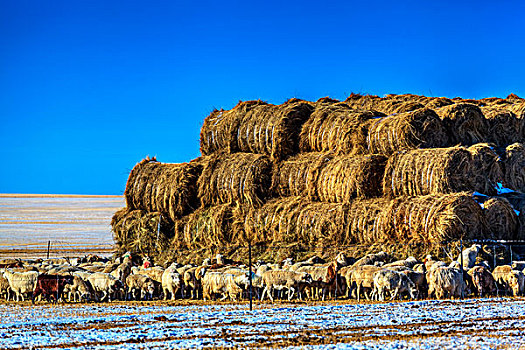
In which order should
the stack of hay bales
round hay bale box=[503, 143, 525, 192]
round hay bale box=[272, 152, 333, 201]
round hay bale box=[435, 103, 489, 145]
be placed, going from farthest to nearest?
1. round hay bale box=[272, 152, 333, 201]
2. round hay bale box=[435, 103, 489, 145]
3. round hay bale box=[503, 143, 525, 192]
4. the stack of hay bales

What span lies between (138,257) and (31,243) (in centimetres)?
2138

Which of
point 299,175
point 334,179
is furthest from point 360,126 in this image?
point 299,175

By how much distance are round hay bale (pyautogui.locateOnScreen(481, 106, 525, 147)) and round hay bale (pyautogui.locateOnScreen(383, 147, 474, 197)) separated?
3901 mm

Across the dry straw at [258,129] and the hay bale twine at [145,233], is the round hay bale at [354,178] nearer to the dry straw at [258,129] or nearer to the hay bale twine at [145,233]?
the dry straw at [258,129]

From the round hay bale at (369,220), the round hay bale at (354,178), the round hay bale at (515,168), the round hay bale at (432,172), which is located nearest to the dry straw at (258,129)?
the round hay bale at (354,178)

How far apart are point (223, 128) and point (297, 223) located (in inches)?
234

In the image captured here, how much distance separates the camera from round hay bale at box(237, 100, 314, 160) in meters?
27.1

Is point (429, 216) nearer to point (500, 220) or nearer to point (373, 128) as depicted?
point (500, 220)

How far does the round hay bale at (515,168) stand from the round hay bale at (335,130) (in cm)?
443

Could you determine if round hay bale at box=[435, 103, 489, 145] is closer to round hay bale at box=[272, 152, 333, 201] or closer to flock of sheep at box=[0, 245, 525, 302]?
round hay bale at box=[272, 152, 333, 201]

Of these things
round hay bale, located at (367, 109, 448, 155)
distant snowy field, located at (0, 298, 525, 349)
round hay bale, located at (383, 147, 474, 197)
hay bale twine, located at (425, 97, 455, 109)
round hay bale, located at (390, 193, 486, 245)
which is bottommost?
distant snowy field, located at (0, 298, 525, 349)

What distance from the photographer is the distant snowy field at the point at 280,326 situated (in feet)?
41.3

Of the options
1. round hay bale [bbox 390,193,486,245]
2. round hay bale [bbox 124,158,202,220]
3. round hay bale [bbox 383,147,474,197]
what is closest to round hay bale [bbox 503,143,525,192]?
round hay bale [bbox 383,147,474,197]

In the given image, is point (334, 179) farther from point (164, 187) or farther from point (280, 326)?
point (280, 326)
